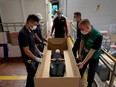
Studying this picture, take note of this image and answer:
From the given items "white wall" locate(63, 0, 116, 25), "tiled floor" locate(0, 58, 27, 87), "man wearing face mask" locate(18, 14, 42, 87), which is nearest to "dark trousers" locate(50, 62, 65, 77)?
"man wearing face mask" locate(18, 14, 42, 87)

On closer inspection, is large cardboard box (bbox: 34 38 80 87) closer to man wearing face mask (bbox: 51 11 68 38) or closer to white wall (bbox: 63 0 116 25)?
man wearing face mask (bbox: 51 11 68 38)

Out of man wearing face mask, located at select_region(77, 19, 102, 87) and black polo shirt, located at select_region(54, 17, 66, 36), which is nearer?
man wearing face mask, located at select_region(77, 19, 102, 87)

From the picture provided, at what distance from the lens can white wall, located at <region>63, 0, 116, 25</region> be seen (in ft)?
21.4

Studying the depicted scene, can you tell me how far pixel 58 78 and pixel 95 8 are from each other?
5.98 metres

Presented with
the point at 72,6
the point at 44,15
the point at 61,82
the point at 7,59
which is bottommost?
the point at 7,59

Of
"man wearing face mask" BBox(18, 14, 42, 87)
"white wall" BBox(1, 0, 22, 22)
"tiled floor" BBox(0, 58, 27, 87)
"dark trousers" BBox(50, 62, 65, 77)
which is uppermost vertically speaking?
"white wall" BBox(1, 0, 22, 22)

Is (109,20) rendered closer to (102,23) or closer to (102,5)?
(102,23)

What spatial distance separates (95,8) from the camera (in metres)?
6.66

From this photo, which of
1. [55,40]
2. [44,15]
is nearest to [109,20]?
[44,15]

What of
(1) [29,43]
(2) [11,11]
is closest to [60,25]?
(1) [29,43]

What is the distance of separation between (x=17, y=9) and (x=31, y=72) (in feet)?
10.6

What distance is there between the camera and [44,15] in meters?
4.84

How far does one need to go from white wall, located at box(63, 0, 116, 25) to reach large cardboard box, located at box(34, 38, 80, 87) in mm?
3731

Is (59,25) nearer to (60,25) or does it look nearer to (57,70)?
(60,25)
